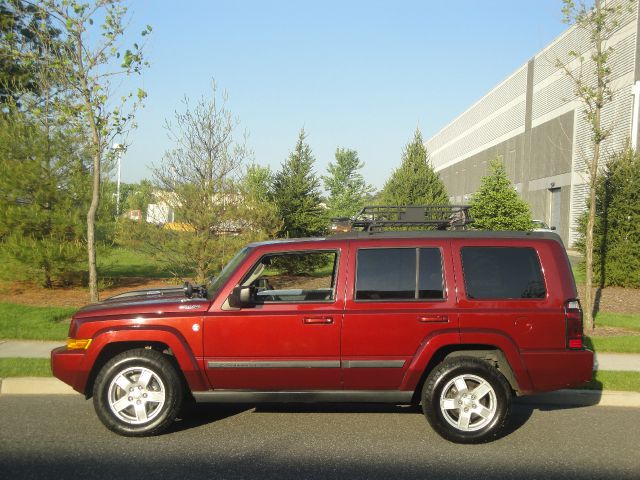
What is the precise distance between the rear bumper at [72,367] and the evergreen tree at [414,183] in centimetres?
1748

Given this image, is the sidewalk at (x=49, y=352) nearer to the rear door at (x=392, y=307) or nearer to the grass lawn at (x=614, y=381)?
the grass lawn at (x=614, y=381)

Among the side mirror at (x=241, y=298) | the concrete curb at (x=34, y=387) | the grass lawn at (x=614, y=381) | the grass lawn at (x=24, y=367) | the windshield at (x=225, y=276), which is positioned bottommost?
the concrete curb at (x=34, y=387)

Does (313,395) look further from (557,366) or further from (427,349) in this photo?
(557,366)

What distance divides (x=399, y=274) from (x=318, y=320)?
0.85 metres

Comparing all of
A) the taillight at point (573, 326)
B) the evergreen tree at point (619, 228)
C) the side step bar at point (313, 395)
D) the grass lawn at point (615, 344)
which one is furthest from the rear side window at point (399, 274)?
the evergreen tree at point (619, 228)

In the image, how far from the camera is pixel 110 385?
5.33 metres

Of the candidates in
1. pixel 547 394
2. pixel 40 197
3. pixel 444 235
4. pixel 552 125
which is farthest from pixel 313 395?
pixel 552 125

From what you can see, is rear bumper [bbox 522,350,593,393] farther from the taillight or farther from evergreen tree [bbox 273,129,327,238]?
evergreen tree [bbox 273,129,327,238]

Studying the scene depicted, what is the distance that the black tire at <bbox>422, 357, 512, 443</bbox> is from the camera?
5.23 m

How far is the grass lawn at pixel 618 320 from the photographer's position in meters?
11.3

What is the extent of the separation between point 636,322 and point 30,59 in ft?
39.6

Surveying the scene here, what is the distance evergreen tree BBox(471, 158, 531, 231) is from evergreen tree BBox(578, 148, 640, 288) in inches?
101

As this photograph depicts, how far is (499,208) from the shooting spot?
19453 mm

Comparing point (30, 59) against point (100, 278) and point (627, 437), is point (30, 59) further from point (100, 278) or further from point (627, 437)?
point (627, 437)
